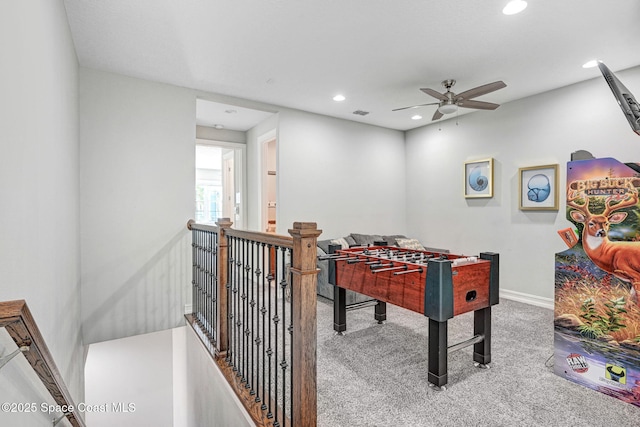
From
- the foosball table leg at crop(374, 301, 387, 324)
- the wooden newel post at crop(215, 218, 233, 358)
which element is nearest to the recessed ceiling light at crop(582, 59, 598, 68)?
the foosball table leg at crop(374, 301, 387, 324)

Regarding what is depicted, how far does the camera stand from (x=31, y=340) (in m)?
0.91

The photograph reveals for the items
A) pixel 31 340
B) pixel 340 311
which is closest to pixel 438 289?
pixel 340 311

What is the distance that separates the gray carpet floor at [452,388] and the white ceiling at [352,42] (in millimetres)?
2740

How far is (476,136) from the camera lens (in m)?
4.86

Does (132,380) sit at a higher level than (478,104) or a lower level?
lower

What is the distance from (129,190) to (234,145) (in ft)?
7.78

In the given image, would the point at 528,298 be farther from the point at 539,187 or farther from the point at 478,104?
the point at 478,104

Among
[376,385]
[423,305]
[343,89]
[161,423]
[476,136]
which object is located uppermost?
[343,89]

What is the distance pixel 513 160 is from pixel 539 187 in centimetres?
52

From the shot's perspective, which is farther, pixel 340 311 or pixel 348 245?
pixel 348 245

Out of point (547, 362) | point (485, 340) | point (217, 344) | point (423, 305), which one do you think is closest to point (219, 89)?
point (217, 344)

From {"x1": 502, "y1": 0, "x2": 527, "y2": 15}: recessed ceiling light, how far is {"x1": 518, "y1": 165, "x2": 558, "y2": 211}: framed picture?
2.31 meters

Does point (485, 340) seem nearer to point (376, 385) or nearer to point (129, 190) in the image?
point (376, 385)

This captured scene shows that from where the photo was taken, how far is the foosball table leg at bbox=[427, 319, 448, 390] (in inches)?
87.3
